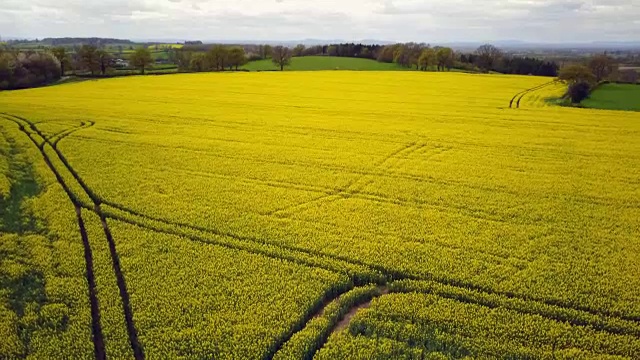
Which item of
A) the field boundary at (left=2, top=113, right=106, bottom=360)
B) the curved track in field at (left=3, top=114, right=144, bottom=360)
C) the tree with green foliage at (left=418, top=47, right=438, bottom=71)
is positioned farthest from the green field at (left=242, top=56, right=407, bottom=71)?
the field boundary at (left=2, top=113, right=106, bottom=360)

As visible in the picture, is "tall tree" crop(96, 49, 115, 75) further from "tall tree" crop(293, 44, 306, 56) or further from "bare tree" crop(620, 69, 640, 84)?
"bare tree" crop(620, 69, 640, 84)

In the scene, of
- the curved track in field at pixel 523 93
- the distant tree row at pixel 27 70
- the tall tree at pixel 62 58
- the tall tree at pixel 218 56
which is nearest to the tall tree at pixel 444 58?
the curved track in field at pixel 523 93

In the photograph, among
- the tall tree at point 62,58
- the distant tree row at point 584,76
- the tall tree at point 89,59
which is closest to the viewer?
the distant tree row at point 584,76

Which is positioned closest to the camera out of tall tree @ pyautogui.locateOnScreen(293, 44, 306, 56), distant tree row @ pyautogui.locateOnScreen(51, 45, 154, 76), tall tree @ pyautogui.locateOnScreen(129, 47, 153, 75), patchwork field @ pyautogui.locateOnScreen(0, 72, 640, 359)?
patchwork field @ pyautogui.locateOnScreen(0, 72, 640, 359)

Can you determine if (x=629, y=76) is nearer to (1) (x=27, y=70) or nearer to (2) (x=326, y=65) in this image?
(2) (x=326, y=65)

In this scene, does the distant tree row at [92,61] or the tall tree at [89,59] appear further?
→ the distant tree row at [92,61]

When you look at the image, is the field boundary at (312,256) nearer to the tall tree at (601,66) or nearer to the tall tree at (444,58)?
the tall tree at (601,66)
